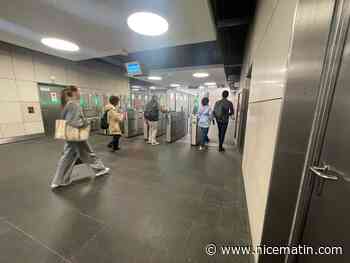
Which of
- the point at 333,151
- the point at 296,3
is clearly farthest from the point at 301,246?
the point at 296,3

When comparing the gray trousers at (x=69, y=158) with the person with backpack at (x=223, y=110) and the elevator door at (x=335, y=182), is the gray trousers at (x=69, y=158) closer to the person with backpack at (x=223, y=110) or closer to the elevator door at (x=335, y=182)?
the elevator door at (x=335, y=182)

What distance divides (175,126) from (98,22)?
11.8 ft

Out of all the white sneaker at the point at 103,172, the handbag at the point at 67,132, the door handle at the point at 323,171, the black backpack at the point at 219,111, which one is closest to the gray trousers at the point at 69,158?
the handbag at the point at 67,132

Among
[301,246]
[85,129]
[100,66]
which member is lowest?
[301,246]

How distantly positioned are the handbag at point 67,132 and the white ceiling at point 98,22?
2081 millimetres

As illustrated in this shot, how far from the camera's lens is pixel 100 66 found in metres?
7.34

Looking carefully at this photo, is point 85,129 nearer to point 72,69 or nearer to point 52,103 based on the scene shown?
point 52,103

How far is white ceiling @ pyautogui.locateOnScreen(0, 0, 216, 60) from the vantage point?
2398 millimetres

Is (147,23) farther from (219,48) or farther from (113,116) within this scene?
(219,48)

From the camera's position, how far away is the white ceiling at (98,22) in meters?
2.40

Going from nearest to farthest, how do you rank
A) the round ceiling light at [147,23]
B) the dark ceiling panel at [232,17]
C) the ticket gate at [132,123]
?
the round ceiling light at [147,23], the dark ceiling panel at [232,17], the ticket gate at [132,123]

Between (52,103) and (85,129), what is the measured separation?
523 centimetres

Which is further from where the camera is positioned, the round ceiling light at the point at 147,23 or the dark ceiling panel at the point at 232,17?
the dark ceiling panel at the point at 232,17

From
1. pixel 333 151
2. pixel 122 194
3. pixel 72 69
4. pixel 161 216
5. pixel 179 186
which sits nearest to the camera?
pixel 333 151
